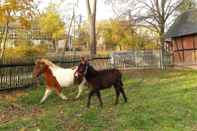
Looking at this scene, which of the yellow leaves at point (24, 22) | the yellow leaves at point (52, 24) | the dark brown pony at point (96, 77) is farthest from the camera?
the yellow leaves at point (52, 24)

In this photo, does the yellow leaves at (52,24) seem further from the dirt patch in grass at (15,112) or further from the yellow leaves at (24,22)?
the dirt patch in grass at (15,112)

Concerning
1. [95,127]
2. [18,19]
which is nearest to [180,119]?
[95,127]

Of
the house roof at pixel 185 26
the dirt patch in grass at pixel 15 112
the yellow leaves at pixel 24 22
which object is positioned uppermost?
the house roof at pixel 185 26

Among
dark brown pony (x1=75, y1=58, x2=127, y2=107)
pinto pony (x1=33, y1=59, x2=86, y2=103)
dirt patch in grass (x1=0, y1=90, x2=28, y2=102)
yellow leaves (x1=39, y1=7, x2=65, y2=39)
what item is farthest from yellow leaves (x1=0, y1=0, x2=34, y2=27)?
yellow leaves (x1=39, y1=7, x2=65, y2=39)

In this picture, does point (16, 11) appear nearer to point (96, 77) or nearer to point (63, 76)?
point (63, 76)

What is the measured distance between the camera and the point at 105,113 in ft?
31.4

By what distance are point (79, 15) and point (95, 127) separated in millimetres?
42984

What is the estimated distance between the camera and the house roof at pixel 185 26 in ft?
102

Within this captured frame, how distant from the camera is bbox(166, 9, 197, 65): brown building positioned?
102 feet

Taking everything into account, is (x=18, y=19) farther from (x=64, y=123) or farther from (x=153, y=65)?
(x=153, y=65)

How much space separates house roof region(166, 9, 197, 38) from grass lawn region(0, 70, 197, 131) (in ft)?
61.3

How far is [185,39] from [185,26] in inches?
48.4

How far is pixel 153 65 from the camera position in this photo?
2931 centimetres

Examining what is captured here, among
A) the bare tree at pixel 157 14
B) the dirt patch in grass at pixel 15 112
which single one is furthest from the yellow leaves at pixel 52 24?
the dirt patch in grass at pixel 15 112
